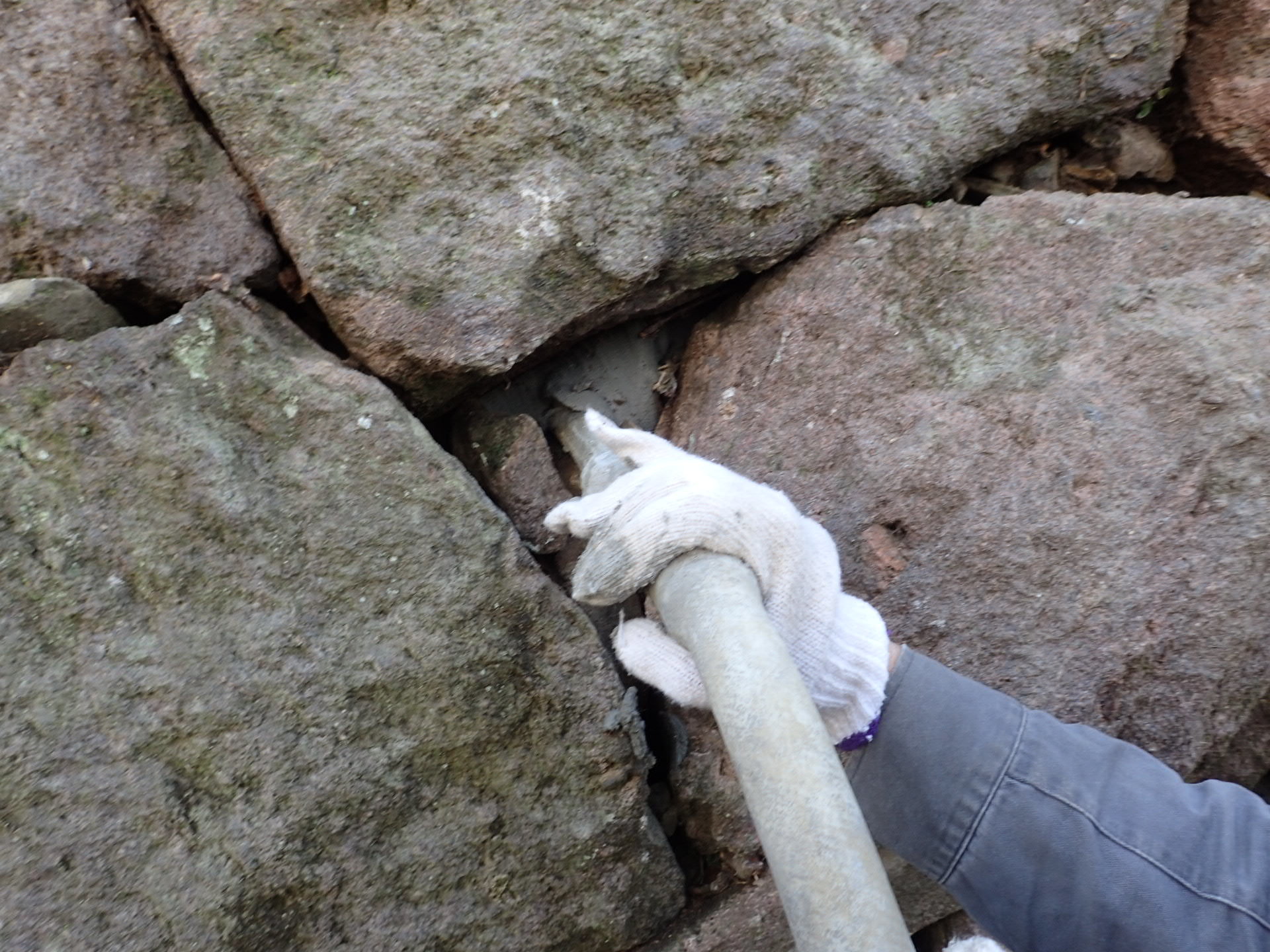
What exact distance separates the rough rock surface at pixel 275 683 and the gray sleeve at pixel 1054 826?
14.6 inches

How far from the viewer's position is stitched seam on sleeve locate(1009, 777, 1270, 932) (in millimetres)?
945

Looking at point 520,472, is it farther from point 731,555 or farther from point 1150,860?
point 1150,860

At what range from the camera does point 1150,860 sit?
0.99 meters

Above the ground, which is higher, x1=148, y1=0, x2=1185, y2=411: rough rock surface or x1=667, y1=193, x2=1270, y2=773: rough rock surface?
x1=148, y1=0, x2=1185, y2=411: rough rock surface

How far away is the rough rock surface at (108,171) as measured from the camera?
1199 mm

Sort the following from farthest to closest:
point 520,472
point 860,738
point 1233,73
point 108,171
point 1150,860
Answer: point 1233,73 < point 520,472 < point 108,171 < point 860,738 < point 1150,860

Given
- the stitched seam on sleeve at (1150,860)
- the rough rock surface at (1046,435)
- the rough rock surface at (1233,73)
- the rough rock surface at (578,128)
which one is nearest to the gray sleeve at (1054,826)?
the stitched seam on sleeve at (1150,860)

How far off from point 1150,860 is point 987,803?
16 centimetres

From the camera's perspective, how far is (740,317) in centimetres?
145

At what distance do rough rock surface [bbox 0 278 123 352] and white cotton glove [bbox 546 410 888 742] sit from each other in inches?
26.2

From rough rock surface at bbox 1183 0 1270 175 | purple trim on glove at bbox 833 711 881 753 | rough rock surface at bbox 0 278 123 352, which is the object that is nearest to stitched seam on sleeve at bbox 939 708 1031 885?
purple trim on glove at bbox 833 711 881 753

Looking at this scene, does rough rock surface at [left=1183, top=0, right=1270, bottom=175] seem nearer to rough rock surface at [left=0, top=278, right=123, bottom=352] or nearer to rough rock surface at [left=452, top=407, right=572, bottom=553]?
rough rock surface at [left=452, top=407, right=572, bottom=553]

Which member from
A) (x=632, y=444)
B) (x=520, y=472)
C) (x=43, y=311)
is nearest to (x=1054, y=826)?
(x=632, y=444)

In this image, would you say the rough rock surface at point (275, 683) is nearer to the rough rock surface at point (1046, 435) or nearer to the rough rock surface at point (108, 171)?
the rough rock surface at point (108, 171)
